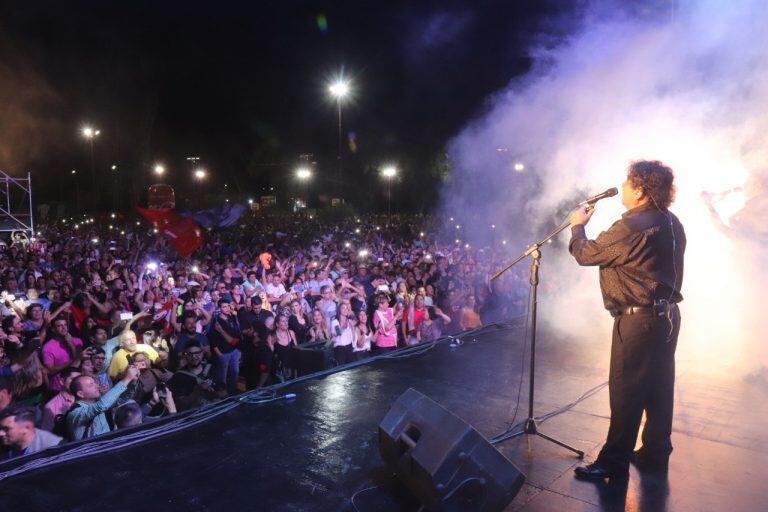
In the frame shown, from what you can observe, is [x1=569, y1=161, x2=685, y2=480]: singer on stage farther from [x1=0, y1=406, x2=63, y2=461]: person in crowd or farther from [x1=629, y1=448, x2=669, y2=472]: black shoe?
[x1=0, y1=406, x2=63, y2=461]: person in crowd

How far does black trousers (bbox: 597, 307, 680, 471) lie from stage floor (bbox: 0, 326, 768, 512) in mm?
237

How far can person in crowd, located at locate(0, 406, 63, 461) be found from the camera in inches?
131

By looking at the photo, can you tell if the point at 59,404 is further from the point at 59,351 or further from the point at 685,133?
the point at 685,133

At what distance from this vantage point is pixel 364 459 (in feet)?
10.4

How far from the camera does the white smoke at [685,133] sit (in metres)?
5.33

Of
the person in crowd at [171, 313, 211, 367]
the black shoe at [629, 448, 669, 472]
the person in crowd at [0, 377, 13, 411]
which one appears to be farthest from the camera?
the person in crowd at [171, 313, 211, 367]

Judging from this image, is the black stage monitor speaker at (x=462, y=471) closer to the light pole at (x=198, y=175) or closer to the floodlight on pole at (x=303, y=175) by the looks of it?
the floodlight on pole at (x=303, y=175)

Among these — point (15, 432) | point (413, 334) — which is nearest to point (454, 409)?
point (15, 432)

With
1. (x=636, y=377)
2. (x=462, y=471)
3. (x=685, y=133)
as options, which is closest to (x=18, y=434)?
(x=462, y=471)

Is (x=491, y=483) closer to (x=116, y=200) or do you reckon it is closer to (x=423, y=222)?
(x=423, y=222)

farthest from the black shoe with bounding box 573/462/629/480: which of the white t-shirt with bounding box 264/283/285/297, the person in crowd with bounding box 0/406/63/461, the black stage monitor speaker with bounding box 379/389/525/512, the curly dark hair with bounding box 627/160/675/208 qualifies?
the white t-shirt with bounding box 264/283/285/297

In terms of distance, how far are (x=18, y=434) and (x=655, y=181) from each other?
4.15m

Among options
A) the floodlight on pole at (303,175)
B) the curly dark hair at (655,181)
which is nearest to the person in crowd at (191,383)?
the curly dark hair at (655,181)

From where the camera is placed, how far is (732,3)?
17.1ft
